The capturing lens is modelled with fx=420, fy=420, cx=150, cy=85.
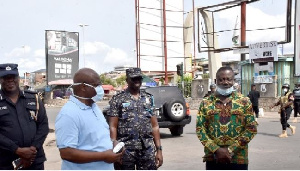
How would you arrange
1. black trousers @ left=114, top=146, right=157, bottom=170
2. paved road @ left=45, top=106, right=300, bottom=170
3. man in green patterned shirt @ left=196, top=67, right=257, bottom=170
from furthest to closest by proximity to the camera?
1. paved road @ left=45, top=106, right=300, bottom=170
2. black trousers @ left=114, top=146, right=157, bottom=170
3. man in green patterned shirt @ left=196, top=67, right=257, bottom=170

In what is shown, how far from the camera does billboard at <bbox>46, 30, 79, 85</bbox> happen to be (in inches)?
1827

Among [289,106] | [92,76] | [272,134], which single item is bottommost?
[272,134]

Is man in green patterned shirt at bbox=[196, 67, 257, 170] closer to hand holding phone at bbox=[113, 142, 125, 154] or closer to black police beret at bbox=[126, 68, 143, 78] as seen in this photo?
black police beret at bbox=[126, 68, 143, 78]

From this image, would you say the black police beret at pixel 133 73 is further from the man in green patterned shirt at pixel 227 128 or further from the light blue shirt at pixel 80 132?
the light blue shirt at pixel 80 132

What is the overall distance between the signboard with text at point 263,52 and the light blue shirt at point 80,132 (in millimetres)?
20254

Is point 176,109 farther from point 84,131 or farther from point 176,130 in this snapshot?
point 84,131

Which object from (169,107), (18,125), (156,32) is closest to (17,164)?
(18,125)

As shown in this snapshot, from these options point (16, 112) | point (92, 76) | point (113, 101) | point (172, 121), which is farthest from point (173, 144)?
point (92, 76)

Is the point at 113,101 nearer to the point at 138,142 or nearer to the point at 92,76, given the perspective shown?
the point at 138,142

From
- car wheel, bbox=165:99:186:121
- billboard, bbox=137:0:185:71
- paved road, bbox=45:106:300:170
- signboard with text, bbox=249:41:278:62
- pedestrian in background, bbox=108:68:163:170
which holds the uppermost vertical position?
billboard, bbox=137:0:185:71

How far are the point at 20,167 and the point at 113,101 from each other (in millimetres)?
1214

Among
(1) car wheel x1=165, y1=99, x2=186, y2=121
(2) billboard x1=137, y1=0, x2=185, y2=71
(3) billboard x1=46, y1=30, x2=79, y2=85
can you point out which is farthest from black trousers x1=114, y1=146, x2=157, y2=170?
(3) billboard x1=46, y1=30, x2=79, y2=85

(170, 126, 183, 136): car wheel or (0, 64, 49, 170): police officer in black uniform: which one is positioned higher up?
(0, 64, 49, 170): police officer in black uniform

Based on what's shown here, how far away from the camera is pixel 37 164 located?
13.9 feet
